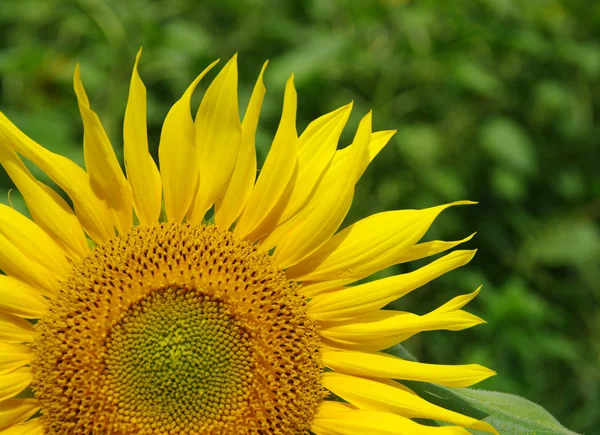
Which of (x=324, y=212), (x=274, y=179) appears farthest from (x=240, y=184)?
(x=324, y=212)

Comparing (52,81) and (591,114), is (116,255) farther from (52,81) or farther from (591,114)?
(591,114)

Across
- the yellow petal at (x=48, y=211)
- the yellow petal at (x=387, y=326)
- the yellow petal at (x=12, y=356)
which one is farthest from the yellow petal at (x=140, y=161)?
the yellow petal at (x=387, y=326)

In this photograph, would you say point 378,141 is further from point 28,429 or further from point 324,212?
point 28,429

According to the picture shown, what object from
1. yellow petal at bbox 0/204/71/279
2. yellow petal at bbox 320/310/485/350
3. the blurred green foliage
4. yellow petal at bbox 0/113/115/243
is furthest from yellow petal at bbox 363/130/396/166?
the blurred green foliage

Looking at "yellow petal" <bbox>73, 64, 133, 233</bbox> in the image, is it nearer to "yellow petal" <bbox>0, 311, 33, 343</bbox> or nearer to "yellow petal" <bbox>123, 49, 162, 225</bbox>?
"yellow petal" <bbox>123, 49, 162, 225</bbox>

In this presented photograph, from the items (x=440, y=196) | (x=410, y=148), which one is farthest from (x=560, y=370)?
(x=410, y=148)

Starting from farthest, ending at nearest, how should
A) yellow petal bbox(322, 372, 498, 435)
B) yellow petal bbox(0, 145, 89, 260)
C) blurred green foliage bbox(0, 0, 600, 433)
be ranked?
1. blurred green foliage bbox(0, 0, 600, 433)
2. yellow petal bbox(0, 145, 89, 260)
3. yellow petal bbox(322, 372, 498, 435)
